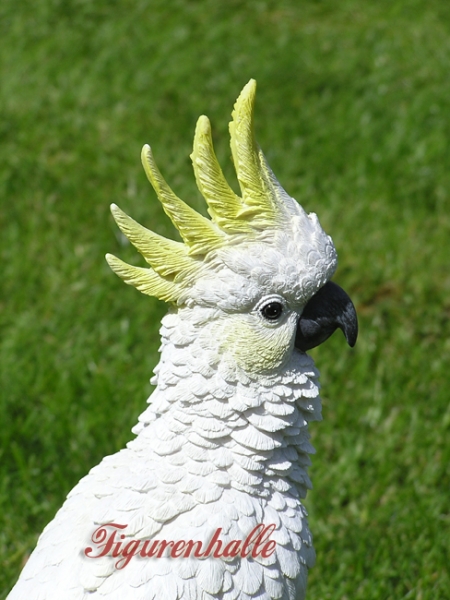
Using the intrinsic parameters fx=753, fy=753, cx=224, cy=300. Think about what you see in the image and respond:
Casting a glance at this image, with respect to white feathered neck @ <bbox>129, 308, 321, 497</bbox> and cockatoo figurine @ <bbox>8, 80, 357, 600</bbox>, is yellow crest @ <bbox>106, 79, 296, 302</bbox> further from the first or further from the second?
white feathered neck @ <bbox>129, 308, 321, 497</bbox>

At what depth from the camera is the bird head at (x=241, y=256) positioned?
1836 mm

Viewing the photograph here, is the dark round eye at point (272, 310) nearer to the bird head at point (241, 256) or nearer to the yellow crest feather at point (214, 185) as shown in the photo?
the bird head at point (241, 256)

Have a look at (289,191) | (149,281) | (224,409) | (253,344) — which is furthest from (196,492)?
(289,191)

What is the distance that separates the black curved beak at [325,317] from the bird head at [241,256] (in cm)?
5

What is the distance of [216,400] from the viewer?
1.87 meters

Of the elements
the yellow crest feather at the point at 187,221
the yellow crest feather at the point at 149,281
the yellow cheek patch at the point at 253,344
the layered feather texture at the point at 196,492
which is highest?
the yellow crest feather at the point at 187,221

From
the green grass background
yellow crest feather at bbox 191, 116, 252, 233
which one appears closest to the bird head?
yellow crest feather at bbox 191, 116, 252, 233

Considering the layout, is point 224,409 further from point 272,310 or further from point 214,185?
point 214,185


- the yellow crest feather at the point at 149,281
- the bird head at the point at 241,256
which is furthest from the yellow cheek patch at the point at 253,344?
the yellow crest feather at the point at 149,281

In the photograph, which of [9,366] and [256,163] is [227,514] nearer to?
[256,163]

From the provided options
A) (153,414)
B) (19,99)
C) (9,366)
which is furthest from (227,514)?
(19,99)

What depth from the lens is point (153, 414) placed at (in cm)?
197

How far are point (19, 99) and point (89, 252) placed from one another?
162 cm

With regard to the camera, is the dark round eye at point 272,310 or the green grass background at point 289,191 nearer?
the dark round eye at point 272,310
